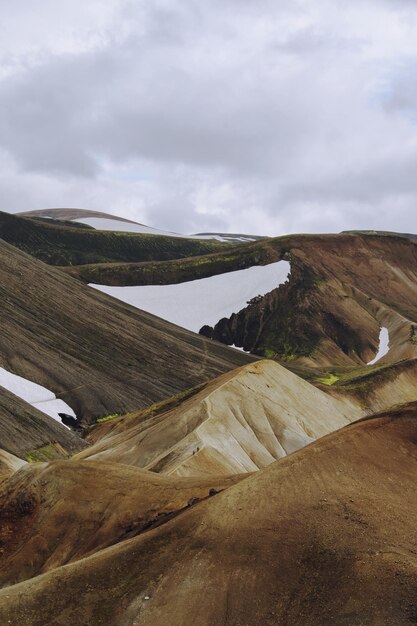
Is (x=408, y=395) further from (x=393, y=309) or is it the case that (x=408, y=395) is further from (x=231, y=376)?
(x=393, y=309)

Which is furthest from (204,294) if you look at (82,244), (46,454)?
(46,454)

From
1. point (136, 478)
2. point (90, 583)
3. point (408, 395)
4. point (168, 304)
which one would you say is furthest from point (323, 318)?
point (90, 583)

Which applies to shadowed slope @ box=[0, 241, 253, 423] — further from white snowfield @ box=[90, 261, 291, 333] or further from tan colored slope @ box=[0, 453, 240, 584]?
tan colored slope @ box=[0, 453, 240, 584]

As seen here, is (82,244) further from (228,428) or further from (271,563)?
(271,563)

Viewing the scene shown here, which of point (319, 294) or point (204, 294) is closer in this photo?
point (319, 294)

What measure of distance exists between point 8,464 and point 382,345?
77.2 metres

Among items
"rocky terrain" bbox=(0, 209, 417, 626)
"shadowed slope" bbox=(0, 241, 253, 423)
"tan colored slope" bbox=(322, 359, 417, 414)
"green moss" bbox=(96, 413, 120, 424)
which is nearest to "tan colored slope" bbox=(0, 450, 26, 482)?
"rocky terrain" bbox=(0, 209, 417, 626)

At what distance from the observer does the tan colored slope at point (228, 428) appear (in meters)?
45.3

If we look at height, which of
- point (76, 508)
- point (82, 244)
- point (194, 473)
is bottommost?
point (76, 508)

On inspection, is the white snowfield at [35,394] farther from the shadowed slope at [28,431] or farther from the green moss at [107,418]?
the shadowed slope at [28,431]

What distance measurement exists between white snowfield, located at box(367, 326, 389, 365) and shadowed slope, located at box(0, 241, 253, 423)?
18.0 metres

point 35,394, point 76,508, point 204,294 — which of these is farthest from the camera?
point 204,294

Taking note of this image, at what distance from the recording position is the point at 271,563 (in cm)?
2480

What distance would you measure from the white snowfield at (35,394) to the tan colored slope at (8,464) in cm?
1788
